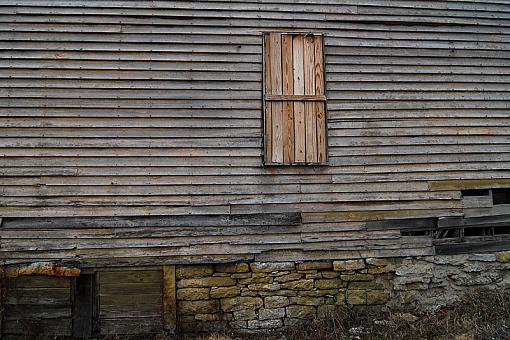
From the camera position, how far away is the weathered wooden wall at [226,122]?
220 inches

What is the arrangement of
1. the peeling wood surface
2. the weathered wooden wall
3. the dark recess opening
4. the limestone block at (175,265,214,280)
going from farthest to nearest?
the dark recess opening < the limestone block at (175,265,214,280) < the weathered wooden wall < the peeling wood surface

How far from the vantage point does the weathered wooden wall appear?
18.3 feet

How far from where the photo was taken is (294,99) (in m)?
5.93

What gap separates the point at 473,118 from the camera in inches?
243

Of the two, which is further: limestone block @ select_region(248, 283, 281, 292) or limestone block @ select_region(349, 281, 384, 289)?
limestone block @ select_region(349, 281, 384, 289)

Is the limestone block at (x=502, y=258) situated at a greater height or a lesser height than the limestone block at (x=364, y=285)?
greater

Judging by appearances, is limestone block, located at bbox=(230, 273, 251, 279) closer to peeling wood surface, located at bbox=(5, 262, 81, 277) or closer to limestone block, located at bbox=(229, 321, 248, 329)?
limestone block, located at bbox=(229, 321, 248, 329)

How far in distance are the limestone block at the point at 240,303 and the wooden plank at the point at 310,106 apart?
79.7 inches

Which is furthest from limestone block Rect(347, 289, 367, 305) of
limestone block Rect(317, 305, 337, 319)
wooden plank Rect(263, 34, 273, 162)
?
wooden plank Rect(263, 34, 273, 162)

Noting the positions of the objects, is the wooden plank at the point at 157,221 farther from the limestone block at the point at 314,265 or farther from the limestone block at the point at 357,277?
the limestone block at the point at 357,277

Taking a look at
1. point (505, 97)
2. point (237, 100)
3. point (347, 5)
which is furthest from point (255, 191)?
point (505, 97)

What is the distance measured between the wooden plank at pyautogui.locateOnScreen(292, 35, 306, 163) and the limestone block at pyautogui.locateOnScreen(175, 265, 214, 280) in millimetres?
1903

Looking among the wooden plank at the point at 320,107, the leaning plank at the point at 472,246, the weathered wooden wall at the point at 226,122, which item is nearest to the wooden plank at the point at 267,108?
the weathered wooden wall at the point at 226,122

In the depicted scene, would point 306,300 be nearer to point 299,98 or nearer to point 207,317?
point 207,317
